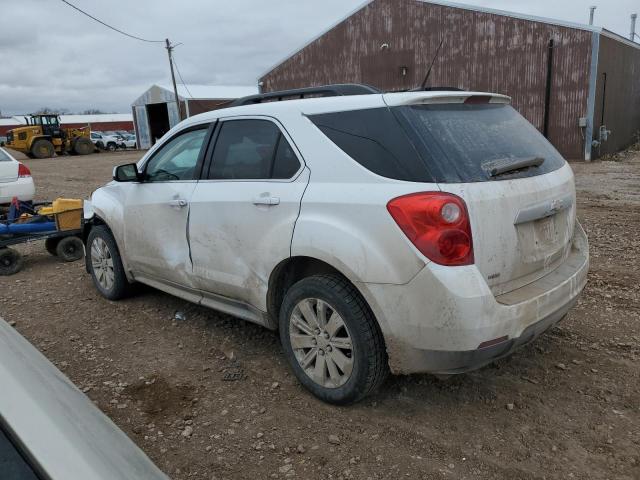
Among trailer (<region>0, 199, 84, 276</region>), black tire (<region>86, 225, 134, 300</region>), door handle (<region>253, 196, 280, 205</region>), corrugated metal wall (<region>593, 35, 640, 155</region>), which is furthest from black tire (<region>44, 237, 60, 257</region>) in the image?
corrugated metal wall (<region>593, 35, 640, 155</region>)

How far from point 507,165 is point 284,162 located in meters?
1.30

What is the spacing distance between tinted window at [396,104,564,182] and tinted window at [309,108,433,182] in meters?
0.06

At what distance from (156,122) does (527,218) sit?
38.9 m

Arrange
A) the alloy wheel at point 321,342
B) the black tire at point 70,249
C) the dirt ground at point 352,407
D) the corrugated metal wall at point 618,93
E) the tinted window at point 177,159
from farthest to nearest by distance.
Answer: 1. the corrugated metal wall at point 618,93
2. the black tire at point 70,249
3. the tinted window at point 177,159
4. the alloy wheel at point 321,342
5. the dirt ground at point 352,407

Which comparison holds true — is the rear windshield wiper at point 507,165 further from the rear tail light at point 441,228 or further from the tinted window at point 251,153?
the tinted window at point 251,153

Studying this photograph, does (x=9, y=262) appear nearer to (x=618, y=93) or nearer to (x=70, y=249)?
(x=70, y=249)

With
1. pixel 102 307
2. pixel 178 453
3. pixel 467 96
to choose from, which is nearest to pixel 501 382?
pixel 467 96

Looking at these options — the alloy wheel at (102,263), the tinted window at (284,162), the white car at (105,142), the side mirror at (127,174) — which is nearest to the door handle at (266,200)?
the tinted window at (284,162)

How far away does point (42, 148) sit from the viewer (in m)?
33.0

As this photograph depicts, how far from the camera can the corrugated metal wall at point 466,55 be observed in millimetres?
17844

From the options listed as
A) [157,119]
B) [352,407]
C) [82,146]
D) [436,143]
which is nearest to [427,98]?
[436,143]

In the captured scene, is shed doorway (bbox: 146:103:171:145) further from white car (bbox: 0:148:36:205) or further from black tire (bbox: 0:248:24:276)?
black tire (bbox: 0:248:24:276)

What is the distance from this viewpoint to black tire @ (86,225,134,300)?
4855mm

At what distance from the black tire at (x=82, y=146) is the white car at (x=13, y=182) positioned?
2829 cm
